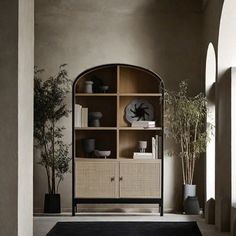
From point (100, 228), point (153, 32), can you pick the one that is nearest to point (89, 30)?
point (153, 32)

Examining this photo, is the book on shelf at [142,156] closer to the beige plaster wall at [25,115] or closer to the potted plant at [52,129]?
the potted plant at [52,129]

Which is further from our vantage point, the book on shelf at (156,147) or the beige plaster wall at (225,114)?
the book on shelf at (156,147)

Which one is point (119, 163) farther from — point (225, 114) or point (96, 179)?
point (225, 114)

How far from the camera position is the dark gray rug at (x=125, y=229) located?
5840 mm

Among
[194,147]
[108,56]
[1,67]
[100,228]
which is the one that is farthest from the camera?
[108,56]

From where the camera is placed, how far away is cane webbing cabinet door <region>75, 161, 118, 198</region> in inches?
279

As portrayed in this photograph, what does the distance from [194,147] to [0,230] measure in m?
3.67

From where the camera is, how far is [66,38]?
7.71 metres

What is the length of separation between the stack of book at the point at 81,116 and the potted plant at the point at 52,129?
239mm

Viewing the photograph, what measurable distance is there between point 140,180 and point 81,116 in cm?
138

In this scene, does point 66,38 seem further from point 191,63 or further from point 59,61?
point 191,63

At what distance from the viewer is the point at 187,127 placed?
23.4 feet

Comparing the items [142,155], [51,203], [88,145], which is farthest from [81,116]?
[51,203]

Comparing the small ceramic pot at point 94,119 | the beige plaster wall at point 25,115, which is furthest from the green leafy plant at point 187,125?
the beige plaster wall at point 25,115
